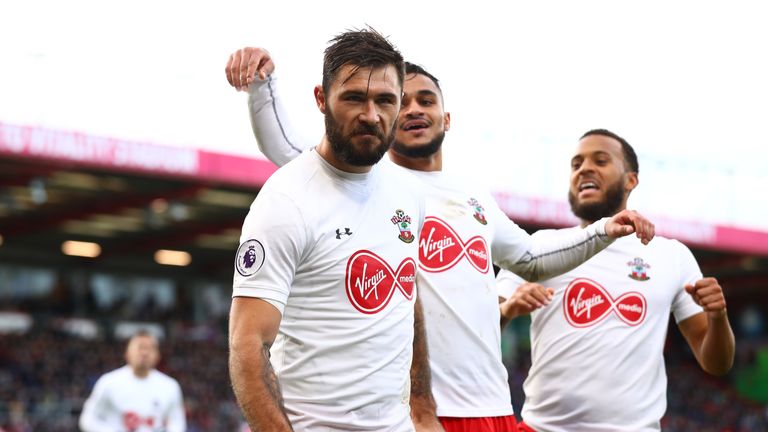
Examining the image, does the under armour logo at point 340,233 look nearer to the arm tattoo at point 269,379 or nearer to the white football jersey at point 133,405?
the arm tattoo at point 269,379

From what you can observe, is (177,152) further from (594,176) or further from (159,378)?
(594,176)

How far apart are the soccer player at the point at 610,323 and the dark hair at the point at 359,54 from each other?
1.77 metres

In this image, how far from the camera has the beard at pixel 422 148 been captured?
479 cm

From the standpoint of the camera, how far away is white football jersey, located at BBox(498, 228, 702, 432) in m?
5.31

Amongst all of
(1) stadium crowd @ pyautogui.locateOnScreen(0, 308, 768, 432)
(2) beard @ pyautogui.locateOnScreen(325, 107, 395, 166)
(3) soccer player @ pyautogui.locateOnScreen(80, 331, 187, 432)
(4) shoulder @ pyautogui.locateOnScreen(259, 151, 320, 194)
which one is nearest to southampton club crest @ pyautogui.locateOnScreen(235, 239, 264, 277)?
(4) shoulder @ pyautogui.locateOnScreen(259, 151, 320, 194)

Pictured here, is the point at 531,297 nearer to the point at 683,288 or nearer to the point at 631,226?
the point at 631,226

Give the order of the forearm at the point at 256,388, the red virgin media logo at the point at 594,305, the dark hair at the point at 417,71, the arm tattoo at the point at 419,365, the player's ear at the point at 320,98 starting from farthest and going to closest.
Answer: the red virgin media logo at the point at 594,305 < the dark hair at the point at 417,71 < the arm tattoo at the point at 419,365 < the player's ear at the point at 320,98 < the forearm at the point at 256,388

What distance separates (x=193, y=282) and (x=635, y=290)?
98.3 feet

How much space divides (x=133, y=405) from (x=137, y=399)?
0.07 metres

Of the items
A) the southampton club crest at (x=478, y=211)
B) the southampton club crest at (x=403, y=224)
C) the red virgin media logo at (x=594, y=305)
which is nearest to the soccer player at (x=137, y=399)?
the red virgin media logo at (x=594, y=305)

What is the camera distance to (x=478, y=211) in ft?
15.6

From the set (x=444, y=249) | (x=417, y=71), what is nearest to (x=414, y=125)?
(x=417, y=71)

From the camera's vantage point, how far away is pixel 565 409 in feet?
17.6

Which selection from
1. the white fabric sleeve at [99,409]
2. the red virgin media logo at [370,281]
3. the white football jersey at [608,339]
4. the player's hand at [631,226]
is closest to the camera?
the red virgin media logo at [370,281]
